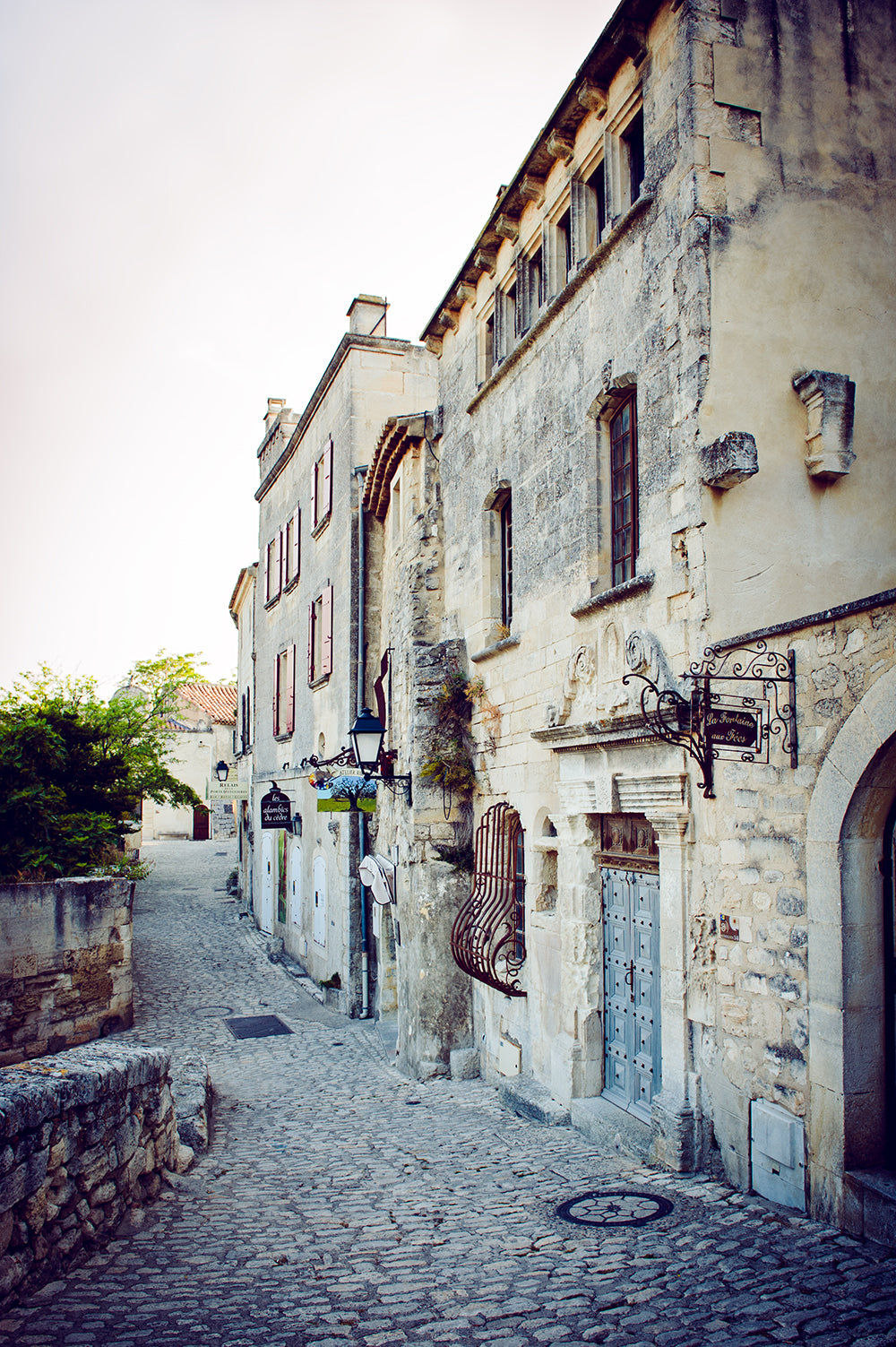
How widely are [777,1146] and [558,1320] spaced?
1657mm

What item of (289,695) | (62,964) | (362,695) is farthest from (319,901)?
(62,964)

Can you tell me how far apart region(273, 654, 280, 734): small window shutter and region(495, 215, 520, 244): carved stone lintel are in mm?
13010

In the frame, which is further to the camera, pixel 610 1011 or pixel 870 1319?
pixel 610 1011

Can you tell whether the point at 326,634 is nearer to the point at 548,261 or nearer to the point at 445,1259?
the point at 548,261

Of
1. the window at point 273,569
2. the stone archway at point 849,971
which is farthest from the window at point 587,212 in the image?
the window at point 273,569

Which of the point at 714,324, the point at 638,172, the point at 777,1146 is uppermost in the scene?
the point at 638,172

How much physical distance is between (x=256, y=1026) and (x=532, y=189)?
11.1 m

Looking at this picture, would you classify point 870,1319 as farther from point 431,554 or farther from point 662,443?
point 431,554

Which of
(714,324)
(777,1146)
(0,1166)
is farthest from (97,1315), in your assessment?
(714,324)

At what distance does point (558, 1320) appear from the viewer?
4.24 metres

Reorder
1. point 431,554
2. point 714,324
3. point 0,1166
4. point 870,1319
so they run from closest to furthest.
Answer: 1. point 870,1319
2. point 0,1166
3. point 714,324
4. point 431,554

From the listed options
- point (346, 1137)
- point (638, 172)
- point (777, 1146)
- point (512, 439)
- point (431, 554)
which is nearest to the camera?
point (777, 1146)

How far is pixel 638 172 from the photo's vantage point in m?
7.61

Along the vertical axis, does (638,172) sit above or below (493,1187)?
above
